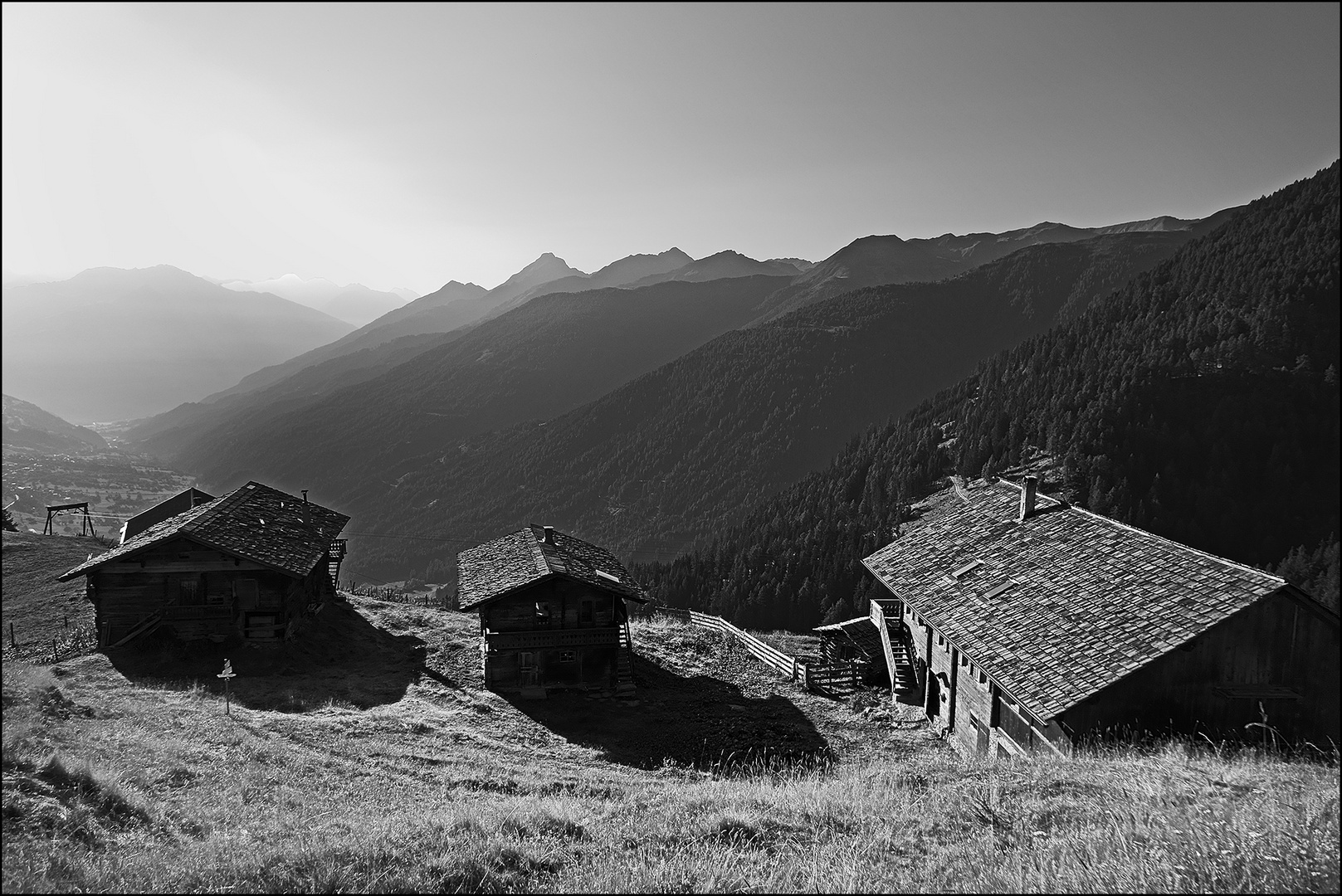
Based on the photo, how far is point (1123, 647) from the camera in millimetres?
18469

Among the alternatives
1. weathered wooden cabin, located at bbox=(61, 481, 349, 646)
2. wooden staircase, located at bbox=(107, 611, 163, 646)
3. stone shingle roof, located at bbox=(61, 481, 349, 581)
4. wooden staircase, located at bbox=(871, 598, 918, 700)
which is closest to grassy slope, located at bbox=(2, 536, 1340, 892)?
wooden staircase, located at bbox=(107, 611, 163, 646)

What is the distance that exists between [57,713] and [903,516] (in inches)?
3709

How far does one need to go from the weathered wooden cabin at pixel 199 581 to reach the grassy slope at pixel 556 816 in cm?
812

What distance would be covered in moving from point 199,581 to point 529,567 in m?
14.4

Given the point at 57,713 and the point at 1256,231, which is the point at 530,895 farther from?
the point at 1256,231

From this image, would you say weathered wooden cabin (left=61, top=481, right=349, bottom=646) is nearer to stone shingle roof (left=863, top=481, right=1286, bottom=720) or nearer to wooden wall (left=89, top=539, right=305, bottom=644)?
wooden wall (left=89, top=539, right=305, bottom=644)

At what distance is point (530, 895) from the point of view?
739 cm

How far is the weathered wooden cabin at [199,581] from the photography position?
27656mm

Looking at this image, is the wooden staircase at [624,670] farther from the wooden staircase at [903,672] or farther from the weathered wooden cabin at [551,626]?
the wooden staircase at [903,672]

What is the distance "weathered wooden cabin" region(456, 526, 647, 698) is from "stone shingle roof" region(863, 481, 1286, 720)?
13.2 m

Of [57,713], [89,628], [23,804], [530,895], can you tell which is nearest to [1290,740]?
[530,895]

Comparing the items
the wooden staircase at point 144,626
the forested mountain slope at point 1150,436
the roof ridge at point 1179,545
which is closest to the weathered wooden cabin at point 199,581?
the wooden staircase at point 144,626

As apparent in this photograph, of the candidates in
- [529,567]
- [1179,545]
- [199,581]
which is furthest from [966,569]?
[199,581]

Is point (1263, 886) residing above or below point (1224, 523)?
above
